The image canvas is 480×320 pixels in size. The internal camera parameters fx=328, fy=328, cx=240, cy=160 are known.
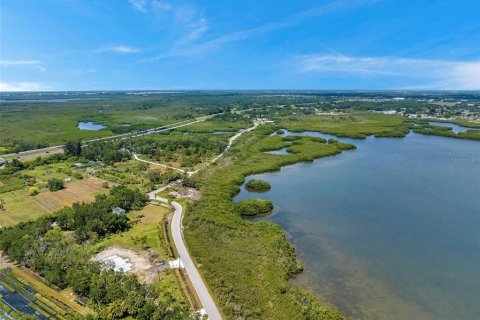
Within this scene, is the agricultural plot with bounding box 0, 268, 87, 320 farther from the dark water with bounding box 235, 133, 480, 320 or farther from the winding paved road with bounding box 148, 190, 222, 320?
the dark water with bounding box 235, 133, 480, 320

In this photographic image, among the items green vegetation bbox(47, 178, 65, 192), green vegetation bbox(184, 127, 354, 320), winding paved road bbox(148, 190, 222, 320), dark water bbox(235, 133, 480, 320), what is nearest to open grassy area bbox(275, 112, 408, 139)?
dark water bbox(235, 133, 480, 320)

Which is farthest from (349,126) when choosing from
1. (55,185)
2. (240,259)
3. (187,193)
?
(240,259)

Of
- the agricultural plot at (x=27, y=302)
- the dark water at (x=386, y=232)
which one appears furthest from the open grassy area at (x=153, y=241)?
the dark water at (x=386, y=232)

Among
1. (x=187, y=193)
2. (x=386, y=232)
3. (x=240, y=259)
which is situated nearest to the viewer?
(x=240, y=259)

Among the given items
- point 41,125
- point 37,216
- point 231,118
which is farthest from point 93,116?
point 37,216

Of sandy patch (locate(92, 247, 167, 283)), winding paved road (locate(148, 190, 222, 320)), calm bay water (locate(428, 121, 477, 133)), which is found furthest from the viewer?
calm bay water (locate(428, 121, 477, 133))

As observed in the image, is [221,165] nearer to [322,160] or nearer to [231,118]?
[322,160]

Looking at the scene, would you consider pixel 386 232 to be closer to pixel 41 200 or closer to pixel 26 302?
pixel 26 302
